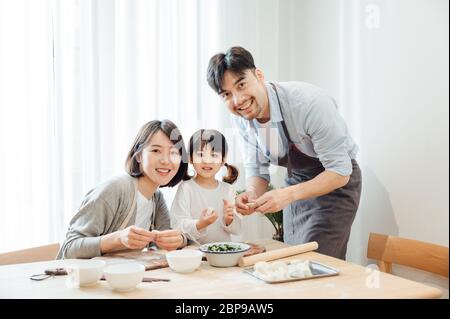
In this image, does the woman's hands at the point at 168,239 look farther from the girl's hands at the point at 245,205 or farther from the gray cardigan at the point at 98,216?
the girl's hands at the point at 245,205

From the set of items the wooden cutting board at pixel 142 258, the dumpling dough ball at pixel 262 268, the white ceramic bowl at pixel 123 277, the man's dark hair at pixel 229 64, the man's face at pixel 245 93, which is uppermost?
the man's dark hair at pixel 229 64

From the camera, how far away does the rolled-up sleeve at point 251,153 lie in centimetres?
153

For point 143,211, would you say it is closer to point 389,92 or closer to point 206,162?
point 206,162

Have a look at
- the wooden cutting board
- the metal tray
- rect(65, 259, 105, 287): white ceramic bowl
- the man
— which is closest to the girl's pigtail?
the man

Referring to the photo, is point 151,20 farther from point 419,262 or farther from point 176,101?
point 419,262

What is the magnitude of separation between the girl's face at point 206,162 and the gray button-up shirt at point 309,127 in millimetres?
176

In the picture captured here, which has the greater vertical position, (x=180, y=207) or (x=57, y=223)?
(x=180, y=207)

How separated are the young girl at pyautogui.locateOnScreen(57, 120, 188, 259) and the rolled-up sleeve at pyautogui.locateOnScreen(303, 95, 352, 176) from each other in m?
0.40

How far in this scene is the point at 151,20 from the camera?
1724 mm

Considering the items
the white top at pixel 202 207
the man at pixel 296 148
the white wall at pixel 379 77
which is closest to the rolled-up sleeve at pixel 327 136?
the man at pixel 296 148

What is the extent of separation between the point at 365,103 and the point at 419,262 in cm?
58

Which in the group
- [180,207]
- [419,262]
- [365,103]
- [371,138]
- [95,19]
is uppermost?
[95,19]
